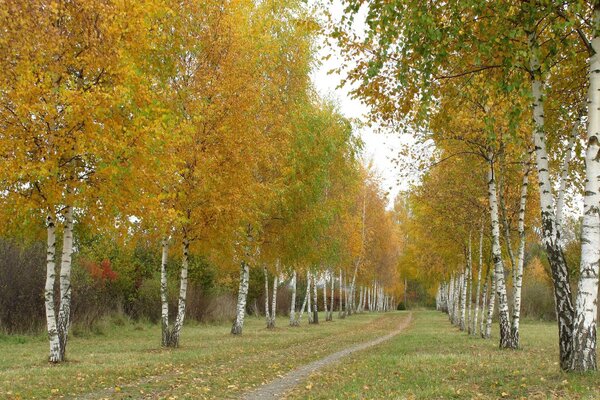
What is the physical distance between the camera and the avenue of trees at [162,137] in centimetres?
1073

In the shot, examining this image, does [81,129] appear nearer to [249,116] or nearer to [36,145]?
[36,145]

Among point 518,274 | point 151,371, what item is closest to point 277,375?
point 151,371

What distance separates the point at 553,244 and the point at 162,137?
28.3 ft

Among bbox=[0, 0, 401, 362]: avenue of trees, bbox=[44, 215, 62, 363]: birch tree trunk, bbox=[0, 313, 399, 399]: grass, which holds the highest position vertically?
bbox=[0, 0, 401, 362]: avenue of trees

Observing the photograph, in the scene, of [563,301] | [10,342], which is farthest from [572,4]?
[10,342]

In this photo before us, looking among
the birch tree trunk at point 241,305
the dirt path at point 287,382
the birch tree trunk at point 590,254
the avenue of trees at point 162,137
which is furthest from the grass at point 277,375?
the birch tree trunk at point 241,305

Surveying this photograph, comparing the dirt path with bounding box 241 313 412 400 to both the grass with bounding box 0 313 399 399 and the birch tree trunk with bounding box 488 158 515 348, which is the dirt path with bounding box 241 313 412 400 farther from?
the birch tree trunk with bounding box 488 158 515 348

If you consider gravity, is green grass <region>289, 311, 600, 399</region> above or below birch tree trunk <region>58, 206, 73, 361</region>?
below

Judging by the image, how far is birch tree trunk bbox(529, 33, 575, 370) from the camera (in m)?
8.45

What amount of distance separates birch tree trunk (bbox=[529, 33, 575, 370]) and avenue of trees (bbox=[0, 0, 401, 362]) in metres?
4.59

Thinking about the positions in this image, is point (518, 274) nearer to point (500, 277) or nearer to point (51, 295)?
point (500, 277)

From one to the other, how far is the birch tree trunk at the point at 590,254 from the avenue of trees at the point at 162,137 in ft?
18.1

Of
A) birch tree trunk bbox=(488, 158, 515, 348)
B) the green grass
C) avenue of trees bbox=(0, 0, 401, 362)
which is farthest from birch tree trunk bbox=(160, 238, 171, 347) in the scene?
birch tree trunk bbox=(488, 158, 515, 348)

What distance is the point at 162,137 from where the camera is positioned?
12.0 m
